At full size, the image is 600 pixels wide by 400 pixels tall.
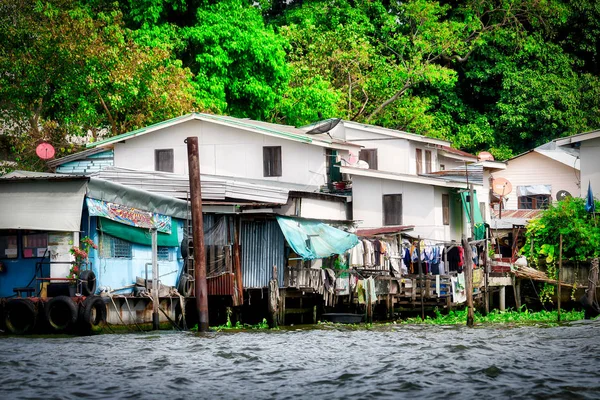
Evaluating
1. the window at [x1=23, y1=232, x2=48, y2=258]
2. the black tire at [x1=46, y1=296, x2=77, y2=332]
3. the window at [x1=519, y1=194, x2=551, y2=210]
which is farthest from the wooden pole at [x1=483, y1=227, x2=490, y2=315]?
the black tire at [x1=46, y1=296, x2=77, y2=332]

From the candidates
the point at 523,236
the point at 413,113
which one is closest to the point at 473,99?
the point at 413,113

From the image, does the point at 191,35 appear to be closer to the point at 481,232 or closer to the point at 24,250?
the point at 481,232

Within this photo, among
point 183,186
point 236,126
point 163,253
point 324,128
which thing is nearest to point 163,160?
point 236,126

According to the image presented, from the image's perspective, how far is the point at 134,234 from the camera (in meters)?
31.0

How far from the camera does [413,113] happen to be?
5553 cm

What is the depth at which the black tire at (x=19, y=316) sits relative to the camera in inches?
1052

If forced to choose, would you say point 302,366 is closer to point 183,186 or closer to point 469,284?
point 469,284

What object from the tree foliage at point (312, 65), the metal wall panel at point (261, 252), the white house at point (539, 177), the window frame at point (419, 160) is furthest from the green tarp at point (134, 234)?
the white house at point (539, 177)

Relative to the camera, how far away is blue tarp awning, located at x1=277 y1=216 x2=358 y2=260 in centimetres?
3341

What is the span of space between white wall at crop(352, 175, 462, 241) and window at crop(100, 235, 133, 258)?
13940 mm

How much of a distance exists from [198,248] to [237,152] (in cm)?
1273

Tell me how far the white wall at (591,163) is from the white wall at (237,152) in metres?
13.7

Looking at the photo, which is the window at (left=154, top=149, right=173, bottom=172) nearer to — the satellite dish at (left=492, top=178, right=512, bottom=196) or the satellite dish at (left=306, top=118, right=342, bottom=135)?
the satellite dish at (left=306, top=118, right=342, bottom=135)

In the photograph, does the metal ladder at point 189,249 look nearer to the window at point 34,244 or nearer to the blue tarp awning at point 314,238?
the blue tarp awning at point 314,238
